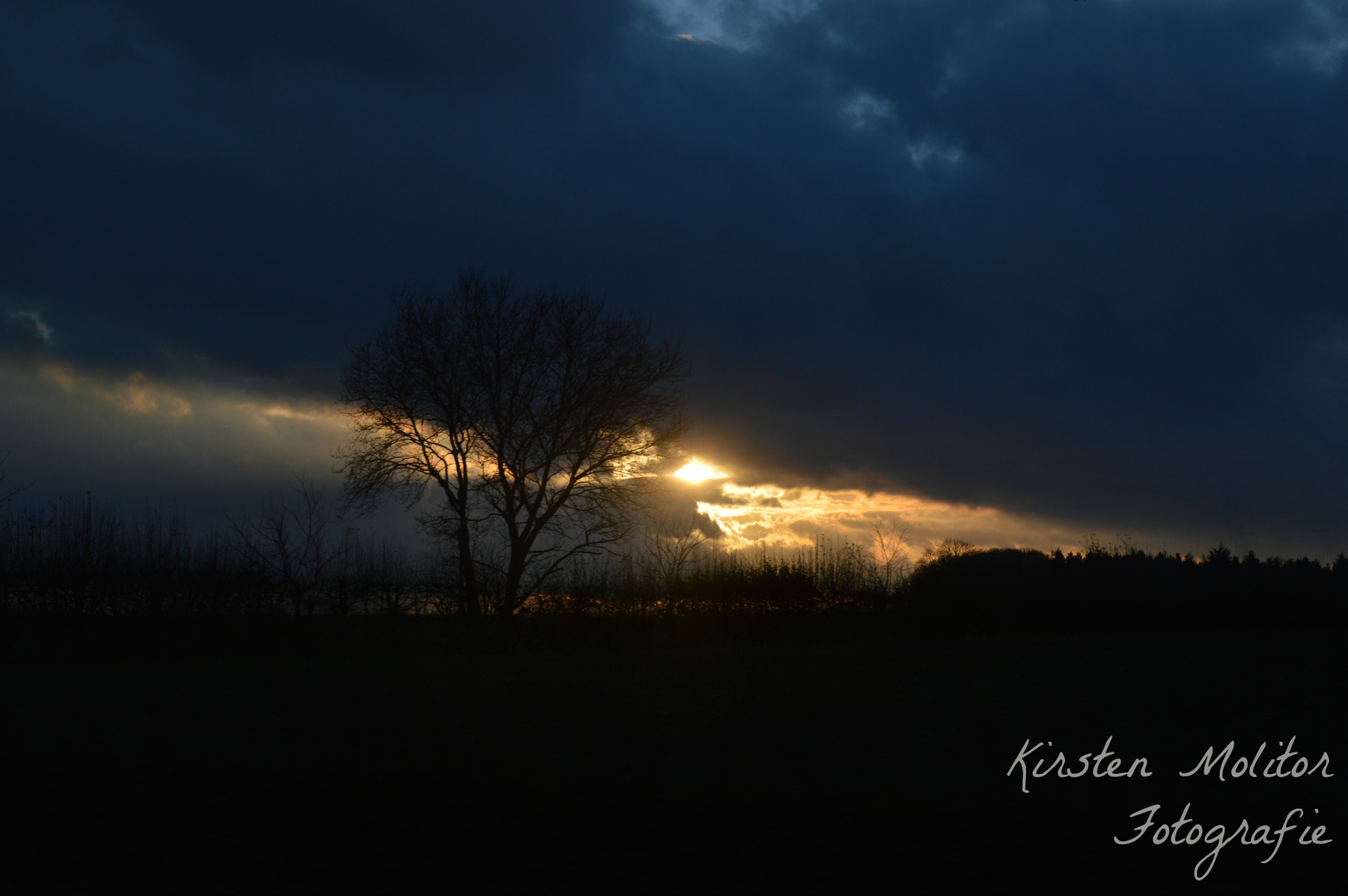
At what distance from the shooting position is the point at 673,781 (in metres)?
5.57

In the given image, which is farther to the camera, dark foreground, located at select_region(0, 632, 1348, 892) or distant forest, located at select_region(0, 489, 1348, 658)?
distant forest, located at select_region(0, 489, 1348, 658)

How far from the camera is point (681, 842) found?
179 inches

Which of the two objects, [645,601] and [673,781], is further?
[645,601]

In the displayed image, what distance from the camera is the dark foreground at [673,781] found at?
4.26 meters

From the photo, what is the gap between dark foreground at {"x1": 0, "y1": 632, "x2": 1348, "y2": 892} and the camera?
4.26 metres

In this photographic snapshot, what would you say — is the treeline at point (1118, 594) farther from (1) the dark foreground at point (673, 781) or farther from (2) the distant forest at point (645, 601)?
(1) the dark foreground at point (673, 781)

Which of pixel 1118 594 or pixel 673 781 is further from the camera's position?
pixel 1118 594

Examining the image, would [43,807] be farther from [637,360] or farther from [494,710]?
[637,360]

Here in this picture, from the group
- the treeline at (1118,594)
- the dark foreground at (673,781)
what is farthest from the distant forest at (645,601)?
the dark foreground at (673,781)

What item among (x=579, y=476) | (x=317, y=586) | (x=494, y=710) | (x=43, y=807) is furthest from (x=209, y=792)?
(x=579, y=476)

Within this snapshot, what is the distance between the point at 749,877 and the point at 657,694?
13.8ft

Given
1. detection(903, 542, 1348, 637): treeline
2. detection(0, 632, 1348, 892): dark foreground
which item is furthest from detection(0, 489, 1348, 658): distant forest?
detection(0, 632, 1348, 892): dark foreground

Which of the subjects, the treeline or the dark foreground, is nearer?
the dark foreground

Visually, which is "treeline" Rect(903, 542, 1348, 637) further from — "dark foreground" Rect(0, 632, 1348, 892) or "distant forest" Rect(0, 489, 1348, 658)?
"dark foreground" Rect(0, 632, 1348, 892)
